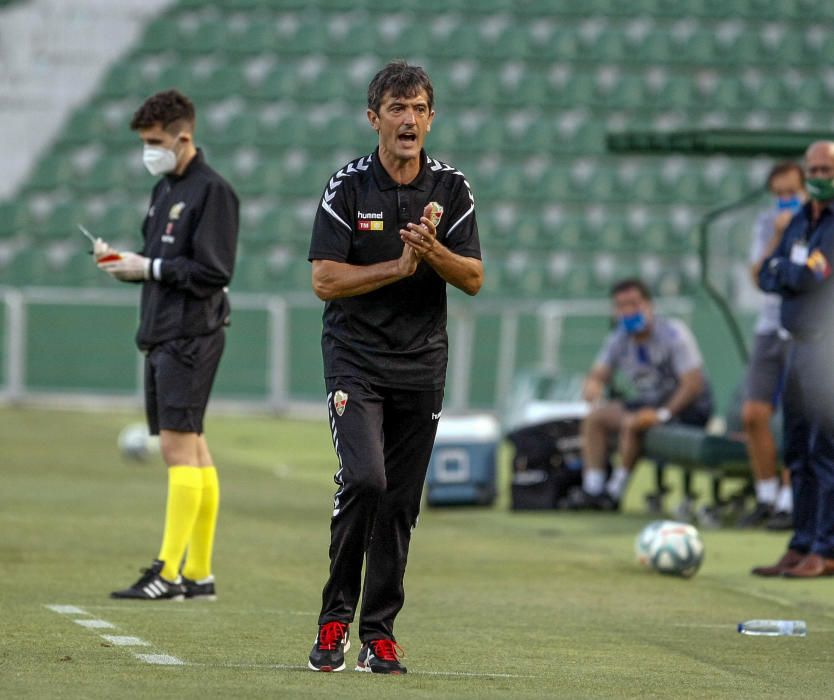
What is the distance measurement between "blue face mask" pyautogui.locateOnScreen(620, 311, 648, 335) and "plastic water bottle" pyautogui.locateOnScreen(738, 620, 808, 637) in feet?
18.7

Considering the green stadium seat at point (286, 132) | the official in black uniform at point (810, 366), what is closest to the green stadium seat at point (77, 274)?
the green stadium seat at point (286, 132)

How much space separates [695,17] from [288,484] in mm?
13581

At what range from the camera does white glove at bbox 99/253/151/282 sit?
7.41 meters

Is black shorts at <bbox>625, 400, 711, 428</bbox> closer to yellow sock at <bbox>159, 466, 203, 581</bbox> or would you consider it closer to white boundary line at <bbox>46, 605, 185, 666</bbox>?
yellow sock at <bbox>159, 466, 203, 581</bbox>

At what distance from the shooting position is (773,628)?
6832mm

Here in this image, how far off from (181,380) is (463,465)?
5.45 m

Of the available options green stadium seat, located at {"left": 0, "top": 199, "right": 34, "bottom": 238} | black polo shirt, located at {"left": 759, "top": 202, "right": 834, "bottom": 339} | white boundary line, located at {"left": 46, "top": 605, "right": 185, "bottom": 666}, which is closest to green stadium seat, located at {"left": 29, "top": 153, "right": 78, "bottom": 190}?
green stadium seat, located at {"left": 0, "top": 199, "right": 34, "bottom": 238}

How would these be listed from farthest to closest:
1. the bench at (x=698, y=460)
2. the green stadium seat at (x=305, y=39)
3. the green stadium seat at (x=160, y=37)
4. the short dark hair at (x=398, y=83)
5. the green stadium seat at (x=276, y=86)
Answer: the green stadium seat at (x=160, y=37) → the green stadium seat at (x=305, y=39) → the green stadium seat at (x=276, y=86) → the bench at (x=698, y=460) → the short dark hair at (x=398, y=83)

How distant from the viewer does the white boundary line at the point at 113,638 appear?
5.54 meters

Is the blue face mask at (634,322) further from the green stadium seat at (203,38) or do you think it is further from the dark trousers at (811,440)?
the green stadium seat at (203,38)

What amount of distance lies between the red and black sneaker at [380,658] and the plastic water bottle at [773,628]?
6.03 ft

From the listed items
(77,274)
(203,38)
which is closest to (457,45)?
(203,38)


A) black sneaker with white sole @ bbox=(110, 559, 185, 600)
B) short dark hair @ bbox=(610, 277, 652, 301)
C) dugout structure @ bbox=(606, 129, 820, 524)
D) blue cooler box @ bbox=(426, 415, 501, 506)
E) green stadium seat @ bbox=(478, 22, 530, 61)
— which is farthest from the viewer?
green stadium seat @ bbox=(478, 22, 530, 61)

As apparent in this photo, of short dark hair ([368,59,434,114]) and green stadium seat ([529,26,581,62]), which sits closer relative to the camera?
short dark hair ([368,59,434,114])
